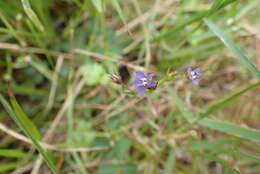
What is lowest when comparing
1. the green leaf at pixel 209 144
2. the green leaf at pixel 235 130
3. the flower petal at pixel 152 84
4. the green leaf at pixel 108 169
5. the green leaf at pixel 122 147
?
the green leaf at pixel 108 169

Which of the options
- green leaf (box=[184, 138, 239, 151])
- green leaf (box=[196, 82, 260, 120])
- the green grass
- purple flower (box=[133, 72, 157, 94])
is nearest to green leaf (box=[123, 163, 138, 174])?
the green grass

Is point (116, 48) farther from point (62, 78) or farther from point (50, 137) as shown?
point (50, 137)

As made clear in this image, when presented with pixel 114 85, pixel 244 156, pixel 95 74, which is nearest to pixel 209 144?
pixel 244 156

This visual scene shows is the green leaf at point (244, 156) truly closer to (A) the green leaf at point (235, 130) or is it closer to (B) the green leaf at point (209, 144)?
(A) the green leaf at point (235, 130)

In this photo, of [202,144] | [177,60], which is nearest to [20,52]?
[177,60]

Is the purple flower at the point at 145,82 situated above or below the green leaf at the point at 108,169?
above

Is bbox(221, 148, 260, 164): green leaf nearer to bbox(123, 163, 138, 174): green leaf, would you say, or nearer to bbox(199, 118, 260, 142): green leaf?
bbox(199, 118, 260, 142): green leaf

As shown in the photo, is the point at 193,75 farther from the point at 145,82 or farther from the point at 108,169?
the point at 108,169

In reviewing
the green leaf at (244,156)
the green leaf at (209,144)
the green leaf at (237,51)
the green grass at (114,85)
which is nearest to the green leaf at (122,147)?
the green grass at (114,85)
